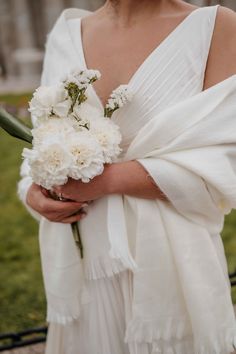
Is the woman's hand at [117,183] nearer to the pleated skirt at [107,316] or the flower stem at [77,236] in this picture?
the flower stem at [77,236]

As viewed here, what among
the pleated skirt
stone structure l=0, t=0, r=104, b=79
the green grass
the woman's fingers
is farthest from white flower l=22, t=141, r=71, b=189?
stone structure l=0, t=0, r=104, b=79

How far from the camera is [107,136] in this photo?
161 cm

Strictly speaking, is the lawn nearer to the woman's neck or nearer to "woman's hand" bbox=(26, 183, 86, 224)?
"woman's hand" bbox=(26, 183, 86, 224)

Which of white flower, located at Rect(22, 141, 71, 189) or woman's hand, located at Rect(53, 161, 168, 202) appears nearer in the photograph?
white flower, located at Rect(22, 141, 71, 189)

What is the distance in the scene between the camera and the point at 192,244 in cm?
173

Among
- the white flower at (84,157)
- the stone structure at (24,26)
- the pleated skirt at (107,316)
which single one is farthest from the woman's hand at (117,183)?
the stone structure at (24,26)

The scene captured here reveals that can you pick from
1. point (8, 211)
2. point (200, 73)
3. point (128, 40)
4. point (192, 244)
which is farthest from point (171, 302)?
point (8, 211)

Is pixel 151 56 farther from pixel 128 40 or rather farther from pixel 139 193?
pixel 139 193

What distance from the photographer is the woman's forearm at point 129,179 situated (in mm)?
1704

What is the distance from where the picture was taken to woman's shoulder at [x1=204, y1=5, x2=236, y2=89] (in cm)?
167

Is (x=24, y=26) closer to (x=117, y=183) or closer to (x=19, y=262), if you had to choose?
(x=19, y=262)

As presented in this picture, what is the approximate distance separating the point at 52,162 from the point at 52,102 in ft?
0.65

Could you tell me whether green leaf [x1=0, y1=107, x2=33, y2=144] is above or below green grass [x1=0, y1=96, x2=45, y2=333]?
above

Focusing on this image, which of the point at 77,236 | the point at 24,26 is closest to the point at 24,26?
the point at 24,26
